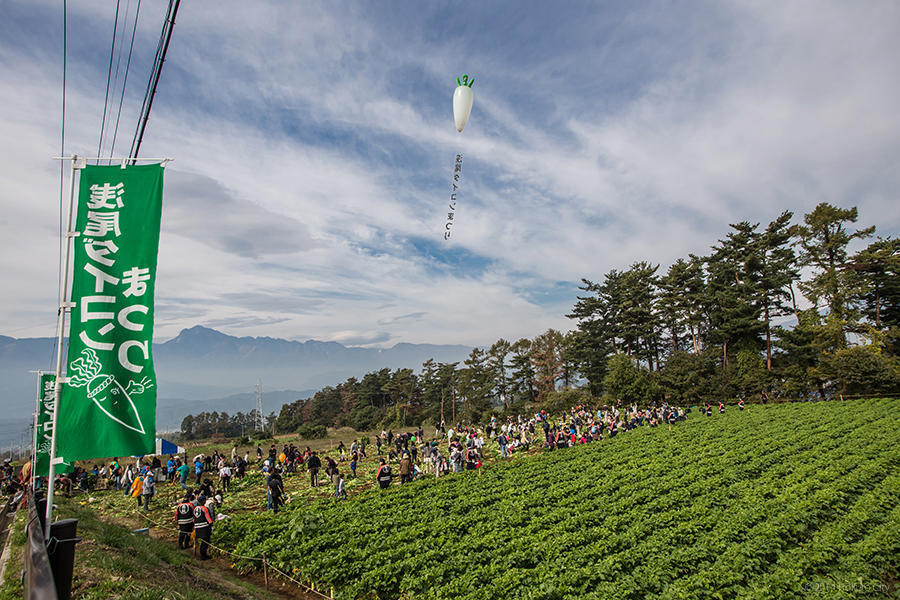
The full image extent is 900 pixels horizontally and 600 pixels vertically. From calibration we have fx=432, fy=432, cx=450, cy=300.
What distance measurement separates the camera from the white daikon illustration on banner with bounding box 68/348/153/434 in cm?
582

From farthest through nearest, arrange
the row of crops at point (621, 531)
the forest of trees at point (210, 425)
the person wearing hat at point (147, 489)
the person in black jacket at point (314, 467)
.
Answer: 1. the forest of trees at point (210, 425)
2. the person in black jacket at point (314, 467)
3. the person wearing hat at point (147, 489)
4. the row of crops at point (621, 531)

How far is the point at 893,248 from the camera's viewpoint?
4259cm

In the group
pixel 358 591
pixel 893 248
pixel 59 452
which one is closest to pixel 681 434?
pixel 358 591

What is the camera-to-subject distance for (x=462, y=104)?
9.59m

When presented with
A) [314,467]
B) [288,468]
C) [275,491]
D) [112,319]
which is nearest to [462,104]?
[112,319]

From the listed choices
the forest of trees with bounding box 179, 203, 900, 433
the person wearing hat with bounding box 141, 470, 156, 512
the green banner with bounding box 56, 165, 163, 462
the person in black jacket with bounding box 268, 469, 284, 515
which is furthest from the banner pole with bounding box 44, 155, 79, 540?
the forest of trees with bounding box 179, 203, 900, 433

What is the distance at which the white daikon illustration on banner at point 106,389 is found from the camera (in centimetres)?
582

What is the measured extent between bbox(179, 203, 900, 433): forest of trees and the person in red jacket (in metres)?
43.0

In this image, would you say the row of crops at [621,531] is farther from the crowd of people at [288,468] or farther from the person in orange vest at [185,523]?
the crowd of people at [288,468]

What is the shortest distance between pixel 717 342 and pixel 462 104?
58.2 metres

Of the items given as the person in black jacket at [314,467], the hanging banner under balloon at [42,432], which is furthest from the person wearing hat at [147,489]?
the hanging banner under balloon at [42,432]

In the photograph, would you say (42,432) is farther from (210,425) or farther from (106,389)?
(210,425)

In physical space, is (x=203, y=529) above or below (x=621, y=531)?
above

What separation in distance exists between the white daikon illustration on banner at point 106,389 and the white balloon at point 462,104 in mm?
7874
